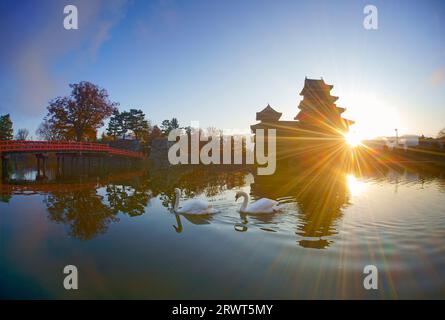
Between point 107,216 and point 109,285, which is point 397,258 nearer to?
point 109,285

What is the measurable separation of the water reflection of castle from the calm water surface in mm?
18876

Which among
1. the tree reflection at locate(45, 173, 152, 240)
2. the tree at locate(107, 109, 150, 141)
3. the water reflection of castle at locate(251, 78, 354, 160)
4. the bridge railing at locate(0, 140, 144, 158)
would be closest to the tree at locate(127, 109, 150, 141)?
the tree at locate(107, 109, 150, 141)

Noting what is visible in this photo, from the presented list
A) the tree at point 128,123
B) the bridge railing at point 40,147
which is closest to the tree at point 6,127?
the tree at point 128,123

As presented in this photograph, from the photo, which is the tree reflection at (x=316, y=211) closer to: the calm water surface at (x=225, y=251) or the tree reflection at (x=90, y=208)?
the calm water surface at (x=225, y=251)

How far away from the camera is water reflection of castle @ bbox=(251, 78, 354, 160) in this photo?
29.7 meters

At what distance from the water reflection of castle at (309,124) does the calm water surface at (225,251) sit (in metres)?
18.9

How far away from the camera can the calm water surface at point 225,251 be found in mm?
4594

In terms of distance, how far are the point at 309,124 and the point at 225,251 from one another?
86.5 ft

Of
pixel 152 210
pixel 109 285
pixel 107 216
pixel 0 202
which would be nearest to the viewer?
pixel 109 285

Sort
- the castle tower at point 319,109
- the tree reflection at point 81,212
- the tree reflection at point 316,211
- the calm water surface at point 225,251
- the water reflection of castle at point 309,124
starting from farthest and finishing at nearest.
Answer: the castle tower at point 319,109
the water reflection of castle at point 309,124
the tree reflection at point 81,212
the tree reflection at point 316,211
the calm water surface at point 225,251

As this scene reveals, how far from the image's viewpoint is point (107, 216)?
9.50m

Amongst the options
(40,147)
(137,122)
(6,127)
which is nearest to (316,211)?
(40,147)

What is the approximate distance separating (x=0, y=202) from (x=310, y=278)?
1379 centimetres
